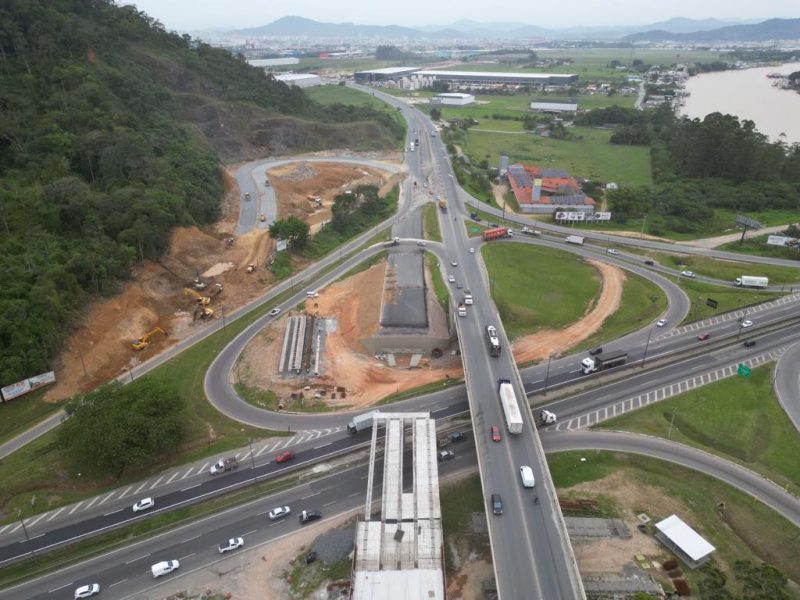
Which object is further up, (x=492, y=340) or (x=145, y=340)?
(x=492, y=340)

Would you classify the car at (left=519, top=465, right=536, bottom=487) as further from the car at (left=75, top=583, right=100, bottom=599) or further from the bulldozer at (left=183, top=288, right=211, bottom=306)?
the bulldozer at (left=183, top=288, right=211, bottom=306)

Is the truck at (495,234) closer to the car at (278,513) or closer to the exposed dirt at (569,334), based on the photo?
the exposed dirt at (569,334)

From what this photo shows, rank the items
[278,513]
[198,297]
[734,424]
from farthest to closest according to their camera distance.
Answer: [198,297] → [734,424] → [278,513]

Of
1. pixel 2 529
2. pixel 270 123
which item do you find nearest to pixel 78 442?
pixel 2 529

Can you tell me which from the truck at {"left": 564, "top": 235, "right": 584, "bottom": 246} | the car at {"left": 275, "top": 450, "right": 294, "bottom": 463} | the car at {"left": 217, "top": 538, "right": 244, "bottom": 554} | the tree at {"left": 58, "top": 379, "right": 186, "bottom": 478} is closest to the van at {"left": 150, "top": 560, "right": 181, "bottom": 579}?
the car at {"left": 217, "top": 538, "right": 244, "bottom": 554}

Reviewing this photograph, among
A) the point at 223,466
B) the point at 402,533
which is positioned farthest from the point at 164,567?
the point at 402,533

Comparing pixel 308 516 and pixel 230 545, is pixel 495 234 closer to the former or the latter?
pixel 308 516

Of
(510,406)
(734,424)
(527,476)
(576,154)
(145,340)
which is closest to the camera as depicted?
(527,476)

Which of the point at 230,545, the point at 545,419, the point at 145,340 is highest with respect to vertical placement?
the point at 145,340
